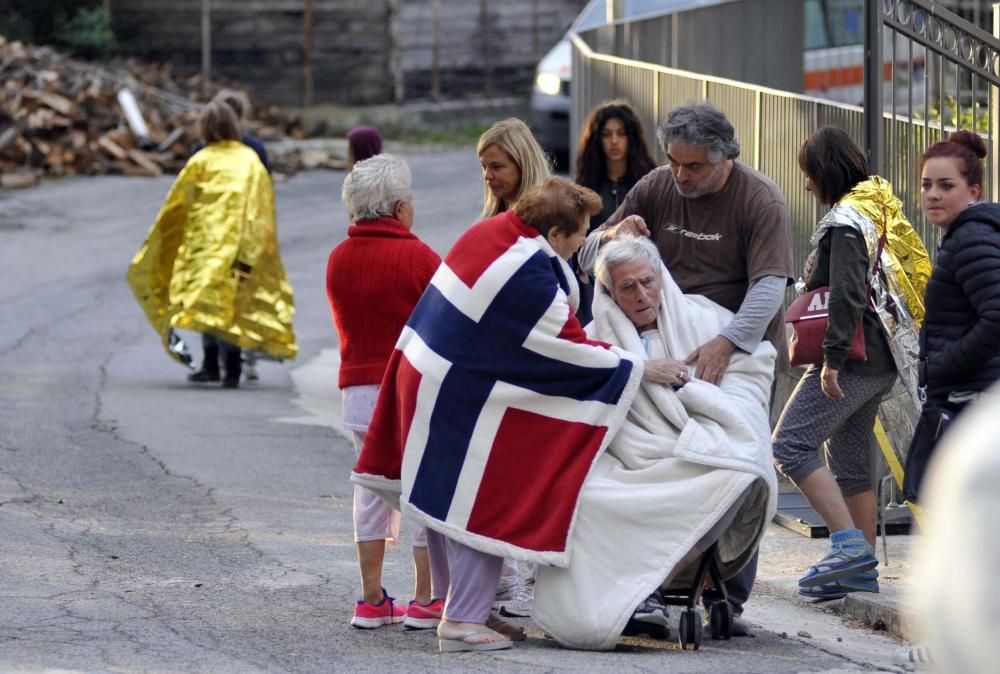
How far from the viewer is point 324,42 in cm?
2627

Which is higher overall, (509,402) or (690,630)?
(509,402)

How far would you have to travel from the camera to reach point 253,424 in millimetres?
10508

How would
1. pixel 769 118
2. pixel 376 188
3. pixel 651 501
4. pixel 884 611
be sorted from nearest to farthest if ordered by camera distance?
pixel 651 501 → pixel 376 188 → pixel 884 611 → pixel 769 118

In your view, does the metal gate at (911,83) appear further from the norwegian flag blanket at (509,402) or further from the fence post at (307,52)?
the fence post at (307,52)

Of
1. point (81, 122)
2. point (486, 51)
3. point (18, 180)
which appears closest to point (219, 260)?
point (18, 180)

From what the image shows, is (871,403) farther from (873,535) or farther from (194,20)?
(194,20)

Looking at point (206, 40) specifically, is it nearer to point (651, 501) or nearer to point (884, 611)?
point (884, 611)

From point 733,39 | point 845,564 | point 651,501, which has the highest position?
point 733,39

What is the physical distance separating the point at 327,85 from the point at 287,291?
14.6 meters

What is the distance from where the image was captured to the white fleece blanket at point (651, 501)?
569 centimetres

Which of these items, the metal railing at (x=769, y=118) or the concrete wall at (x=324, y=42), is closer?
the metal railing at (x=769, y=118)

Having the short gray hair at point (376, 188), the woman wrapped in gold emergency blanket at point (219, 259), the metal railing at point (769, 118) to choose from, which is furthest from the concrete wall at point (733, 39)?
the short gray hair at point (376, 188)

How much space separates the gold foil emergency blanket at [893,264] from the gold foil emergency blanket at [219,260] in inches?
234

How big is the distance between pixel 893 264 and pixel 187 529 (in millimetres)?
3171
